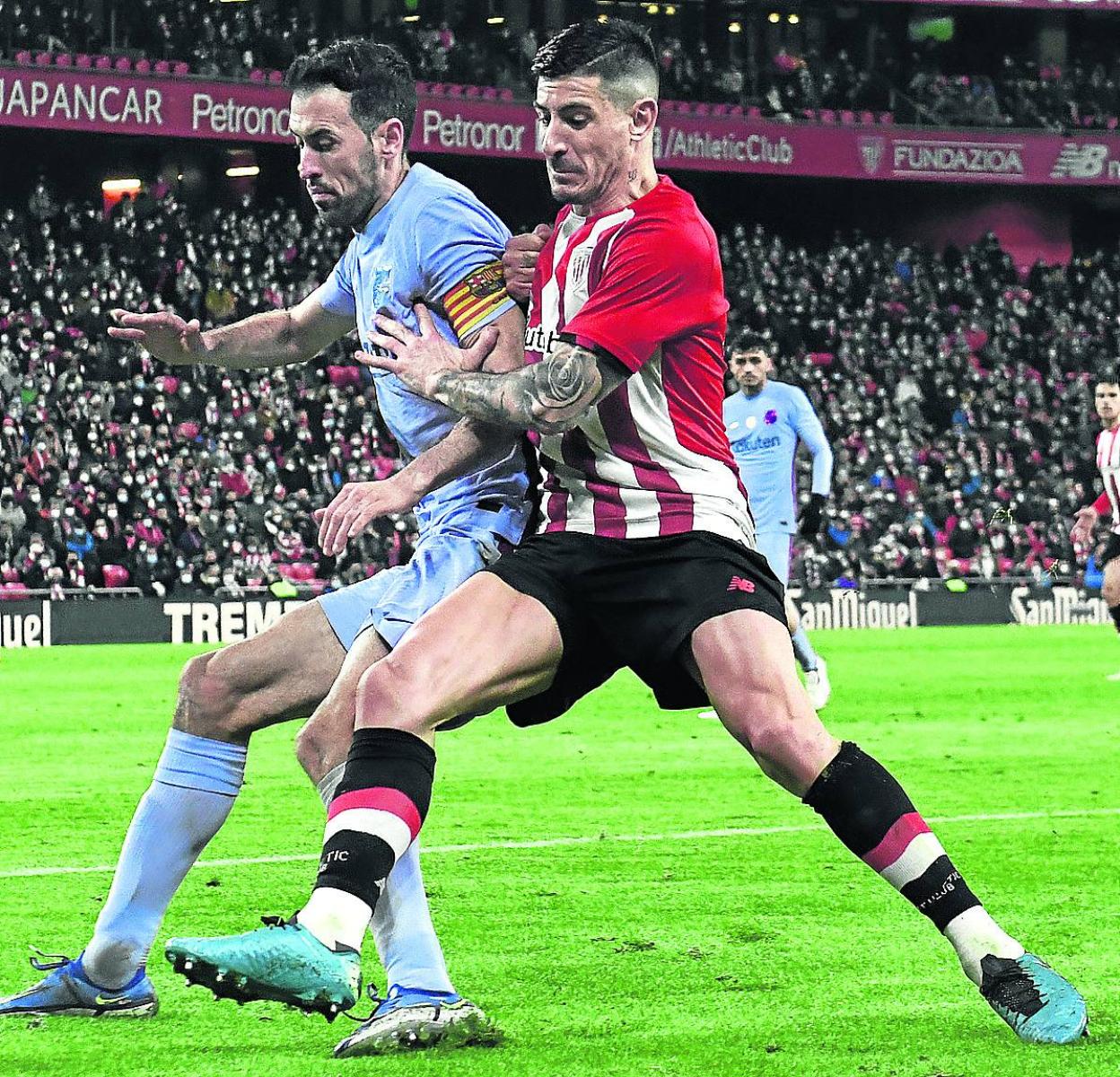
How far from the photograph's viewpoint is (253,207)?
1299 inches

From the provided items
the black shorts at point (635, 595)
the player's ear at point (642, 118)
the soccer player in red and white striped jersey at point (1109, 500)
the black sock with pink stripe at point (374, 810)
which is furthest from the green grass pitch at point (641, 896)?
the player's ear at point (642, 118)

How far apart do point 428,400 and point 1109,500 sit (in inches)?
446

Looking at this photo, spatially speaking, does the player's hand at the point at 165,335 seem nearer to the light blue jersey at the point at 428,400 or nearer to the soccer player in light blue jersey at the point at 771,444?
the light blue jersey at the point at 428,400

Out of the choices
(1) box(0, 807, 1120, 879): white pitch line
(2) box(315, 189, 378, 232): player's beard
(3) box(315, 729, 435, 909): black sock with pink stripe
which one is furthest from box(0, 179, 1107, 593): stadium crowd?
(3) box(315, 729, 435, 909): black sock with pink stripe

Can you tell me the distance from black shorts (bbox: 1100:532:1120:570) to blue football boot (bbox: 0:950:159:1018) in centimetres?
1119

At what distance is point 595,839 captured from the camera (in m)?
7.54

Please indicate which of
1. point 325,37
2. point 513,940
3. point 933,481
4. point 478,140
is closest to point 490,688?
point 513,940

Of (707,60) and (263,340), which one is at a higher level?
(707,60)

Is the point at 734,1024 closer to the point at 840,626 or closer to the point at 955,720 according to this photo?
the point at 955,720

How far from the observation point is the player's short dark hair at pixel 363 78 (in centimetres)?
466

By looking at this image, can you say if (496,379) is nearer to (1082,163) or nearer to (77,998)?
(77,998)

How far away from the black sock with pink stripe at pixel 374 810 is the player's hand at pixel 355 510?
17.0 inches

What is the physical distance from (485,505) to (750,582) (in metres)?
0.77

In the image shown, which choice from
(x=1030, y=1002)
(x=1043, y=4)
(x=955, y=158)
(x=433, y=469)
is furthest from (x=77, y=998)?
(x=1043, y=4)
